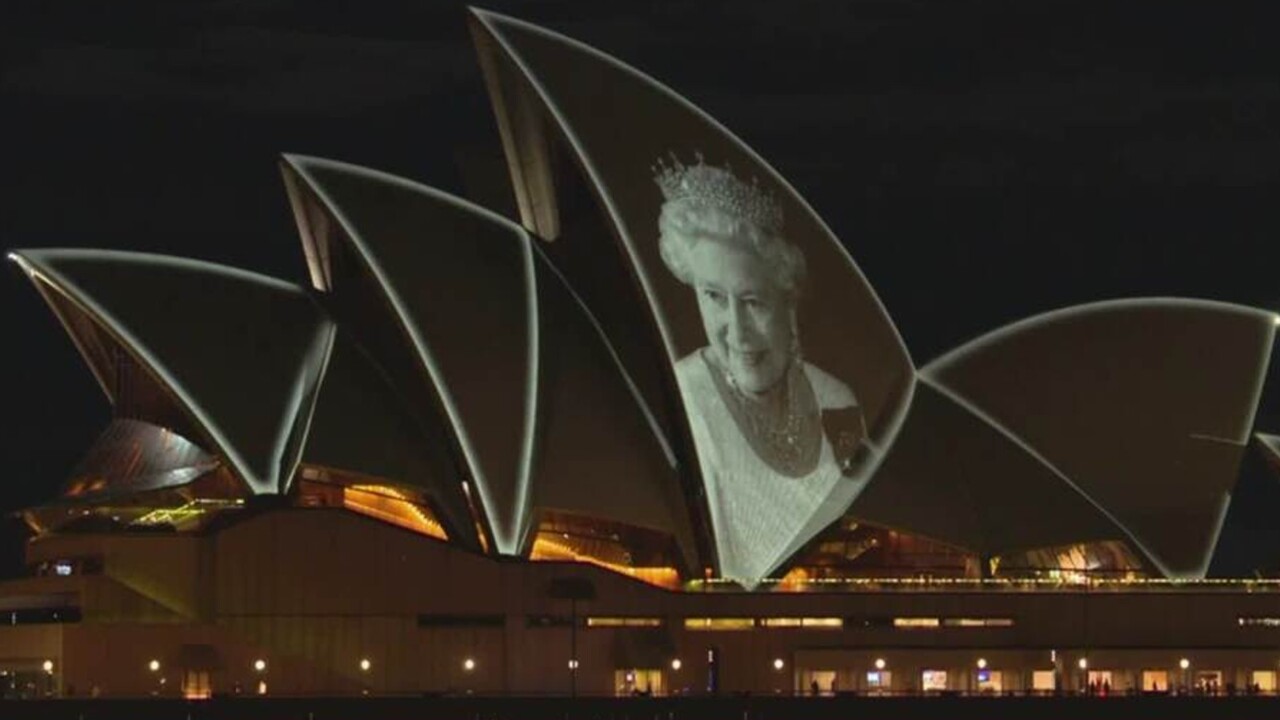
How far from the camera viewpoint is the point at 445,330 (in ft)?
228

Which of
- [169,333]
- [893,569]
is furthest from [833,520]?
[169,333]

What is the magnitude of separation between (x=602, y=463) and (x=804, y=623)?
6266 millimetres

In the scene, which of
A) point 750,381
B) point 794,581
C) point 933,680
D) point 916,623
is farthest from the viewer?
point 916,623

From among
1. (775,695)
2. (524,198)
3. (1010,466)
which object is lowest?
(775,695)

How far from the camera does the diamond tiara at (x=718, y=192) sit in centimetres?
7100

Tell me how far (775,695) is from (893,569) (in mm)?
6002

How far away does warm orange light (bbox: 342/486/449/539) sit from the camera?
71000 mm

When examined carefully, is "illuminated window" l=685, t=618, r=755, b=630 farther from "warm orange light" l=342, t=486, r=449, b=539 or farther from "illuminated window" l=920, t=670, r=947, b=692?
"warm orange light" l=342, t=486, r=449, b=539

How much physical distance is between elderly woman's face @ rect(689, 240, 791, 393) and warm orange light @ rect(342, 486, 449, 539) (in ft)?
23.9

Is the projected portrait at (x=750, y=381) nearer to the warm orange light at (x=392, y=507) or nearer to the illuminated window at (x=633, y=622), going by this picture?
the illuminated window at (x=633, y=622)

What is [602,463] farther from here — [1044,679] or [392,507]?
[1044,679]

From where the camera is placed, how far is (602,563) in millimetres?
72188

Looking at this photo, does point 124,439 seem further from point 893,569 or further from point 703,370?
point 893,569

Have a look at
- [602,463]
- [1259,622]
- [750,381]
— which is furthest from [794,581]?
[1259,622]
